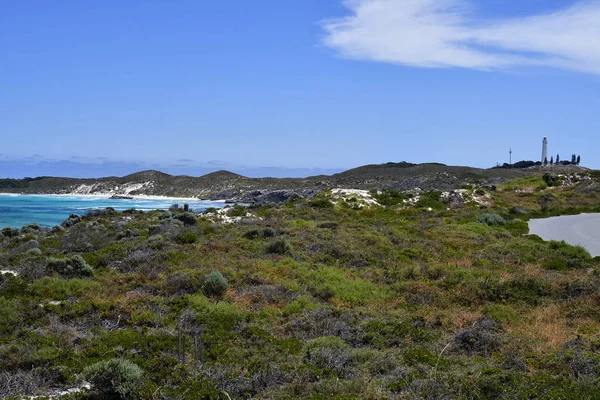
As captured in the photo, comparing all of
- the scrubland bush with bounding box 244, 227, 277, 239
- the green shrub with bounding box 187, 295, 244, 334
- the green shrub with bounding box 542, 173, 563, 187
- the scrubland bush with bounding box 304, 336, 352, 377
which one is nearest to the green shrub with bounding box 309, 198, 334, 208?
the scrubland bush with bounding box 244, 227, 277, 239

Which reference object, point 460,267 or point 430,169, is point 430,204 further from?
point 430,169

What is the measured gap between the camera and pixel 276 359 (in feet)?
26.7

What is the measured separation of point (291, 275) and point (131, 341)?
262 inches

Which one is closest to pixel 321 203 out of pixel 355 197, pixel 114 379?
pixel 355 197

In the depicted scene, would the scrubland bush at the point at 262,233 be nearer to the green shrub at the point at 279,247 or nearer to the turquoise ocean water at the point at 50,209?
the green shrub at the point at 279,247

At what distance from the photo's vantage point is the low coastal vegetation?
699 centimetres

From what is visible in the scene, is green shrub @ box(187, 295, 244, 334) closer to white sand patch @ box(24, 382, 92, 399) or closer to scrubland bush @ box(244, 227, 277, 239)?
white sand patch @ box(24, 382, 92, 399)

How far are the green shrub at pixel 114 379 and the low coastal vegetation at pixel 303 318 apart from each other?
3 cm

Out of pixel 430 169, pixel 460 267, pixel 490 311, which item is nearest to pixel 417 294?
pixel 490 311

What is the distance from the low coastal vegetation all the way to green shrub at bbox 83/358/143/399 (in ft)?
0.09

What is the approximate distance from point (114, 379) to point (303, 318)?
4628 millimetres

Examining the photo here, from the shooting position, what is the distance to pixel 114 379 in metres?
6.78

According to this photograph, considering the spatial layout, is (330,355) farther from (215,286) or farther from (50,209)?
(50,209)

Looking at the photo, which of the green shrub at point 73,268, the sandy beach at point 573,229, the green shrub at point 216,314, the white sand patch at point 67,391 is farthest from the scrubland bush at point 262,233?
the white sand patch at point 67,391
